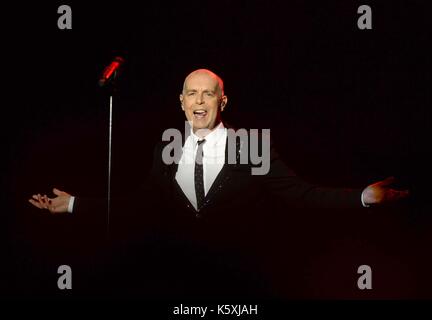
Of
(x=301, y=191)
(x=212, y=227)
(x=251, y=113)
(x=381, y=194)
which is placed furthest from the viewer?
(x=251, y=113)

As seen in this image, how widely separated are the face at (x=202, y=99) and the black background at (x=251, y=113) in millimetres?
395

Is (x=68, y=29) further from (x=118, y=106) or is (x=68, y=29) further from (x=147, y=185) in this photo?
(x=147, y=185)

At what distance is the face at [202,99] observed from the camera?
129 inches

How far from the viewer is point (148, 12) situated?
3.68 m

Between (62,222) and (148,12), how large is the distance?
1307 millimetres

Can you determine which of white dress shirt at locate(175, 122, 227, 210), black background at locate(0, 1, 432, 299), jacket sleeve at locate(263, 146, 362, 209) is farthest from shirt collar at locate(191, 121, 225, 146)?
black background at locate(0, 1, 432, 299)

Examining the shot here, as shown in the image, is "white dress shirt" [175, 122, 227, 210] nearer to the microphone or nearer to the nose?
the nose

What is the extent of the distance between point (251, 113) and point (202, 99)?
1.64 feet

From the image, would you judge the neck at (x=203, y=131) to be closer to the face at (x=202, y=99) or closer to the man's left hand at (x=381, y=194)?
the face at (x=202, y=99)

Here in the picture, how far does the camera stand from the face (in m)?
3.29

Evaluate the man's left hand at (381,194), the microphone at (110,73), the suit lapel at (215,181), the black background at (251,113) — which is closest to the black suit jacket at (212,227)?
the suit lapel at (215,181)

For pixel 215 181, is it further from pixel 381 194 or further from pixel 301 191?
pixel 381 194

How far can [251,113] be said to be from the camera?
3.70 meters

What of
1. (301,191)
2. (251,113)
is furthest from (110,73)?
(301,191)
